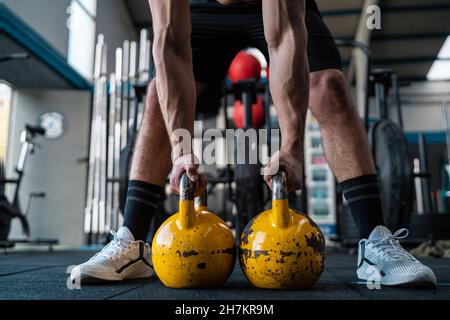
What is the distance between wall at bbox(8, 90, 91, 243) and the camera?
525 cm

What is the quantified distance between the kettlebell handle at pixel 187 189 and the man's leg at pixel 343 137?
0.49 meters

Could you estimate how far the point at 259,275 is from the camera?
859 mm

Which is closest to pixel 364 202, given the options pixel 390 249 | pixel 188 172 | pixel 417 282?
pixel 390 249

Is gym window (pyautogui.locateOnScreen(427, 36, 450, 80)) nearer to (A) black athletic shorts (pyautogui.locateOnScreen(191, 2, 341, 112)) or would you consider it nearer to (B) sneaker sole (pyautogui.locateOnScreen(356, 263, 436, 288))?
(A) black athletic shorts (pyautogui.locateOnScreen(191, 2, 341, 112))

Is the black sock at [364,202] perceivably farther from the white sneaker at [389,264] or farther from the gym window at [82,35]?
the gym window at [82,35]

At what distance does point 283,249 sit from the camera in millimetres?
825

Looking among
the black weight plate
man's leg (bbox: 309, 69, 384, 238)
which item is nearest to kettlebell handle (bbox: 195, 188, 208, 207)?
man's leg (bbox: 309, 69, 384, 238)

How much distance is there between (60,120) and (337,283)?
5.07 meters

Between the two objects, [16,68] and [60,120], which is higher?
[16,68]

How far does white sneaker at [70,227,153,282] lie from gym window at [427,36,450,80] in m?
9.43

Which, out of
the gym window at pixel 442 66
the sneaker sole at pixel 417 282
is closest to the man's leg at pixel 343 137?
the sneaker sole at pixel 417 282
